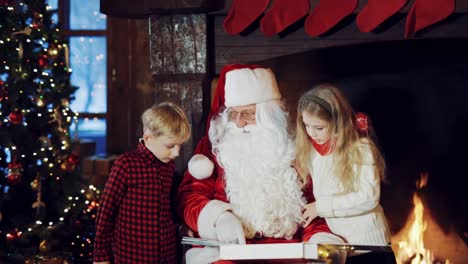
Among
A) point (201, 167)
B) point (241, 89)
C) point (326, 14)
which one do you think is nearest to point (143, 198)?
point (201, 167)

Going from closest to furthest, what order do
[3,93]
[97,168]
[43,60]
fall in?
[3,93] → [43,60] → [97,168]

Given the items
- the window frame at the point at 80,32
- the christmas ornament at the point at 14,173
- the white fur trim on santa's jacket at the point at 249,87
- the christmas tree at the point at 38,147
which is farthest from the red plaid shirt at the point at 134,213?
the window frame at the point at 80,32

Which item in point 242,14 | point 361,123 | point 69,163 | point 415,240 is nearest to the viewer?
point 361,123

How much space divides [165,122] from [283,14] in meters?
0.83

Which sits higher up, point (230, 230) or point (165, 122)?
point (165, 122)

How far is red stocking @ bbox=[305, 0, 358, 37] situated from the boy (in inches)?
31.3

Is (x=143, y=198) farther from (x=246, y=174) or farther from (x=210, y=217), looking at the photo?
(x=246, y=174)

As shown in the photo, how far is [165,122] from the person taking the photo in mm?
3000

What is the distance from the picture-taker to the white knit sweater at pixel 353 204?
9.66 ft

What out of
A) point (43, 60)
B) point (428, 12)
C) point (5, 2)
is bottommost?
point (43, 60)

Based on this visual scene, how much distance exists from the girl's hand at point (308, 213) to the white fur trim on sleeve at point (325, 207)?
0.10 ft

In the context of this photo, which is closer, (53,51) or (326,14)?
(326,14)

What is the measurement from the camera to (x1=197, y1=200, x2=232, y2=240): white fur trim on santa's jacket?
118 inches

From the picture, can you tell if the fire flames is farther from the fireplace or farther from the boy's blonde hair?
the boy's blonde hair
